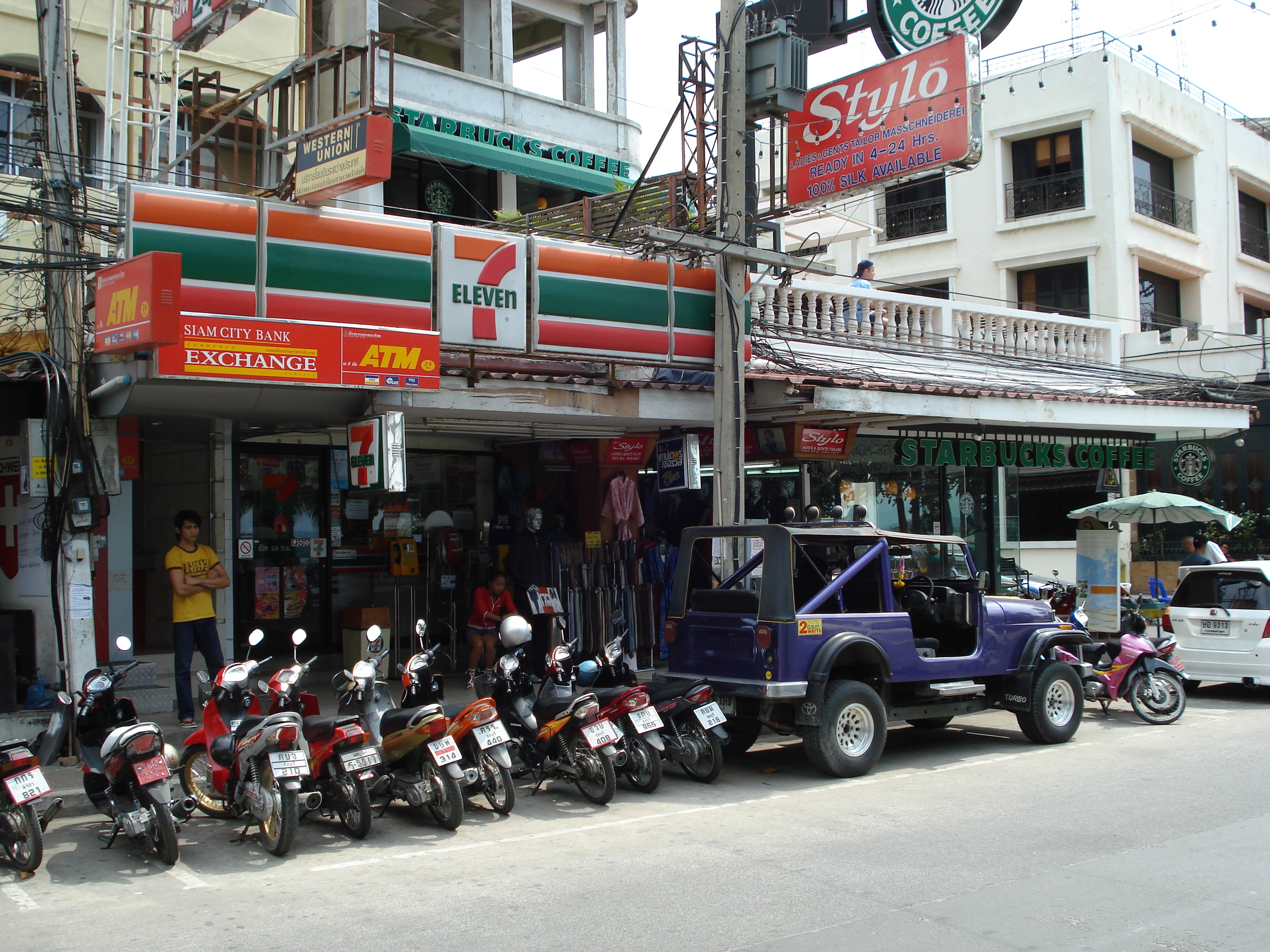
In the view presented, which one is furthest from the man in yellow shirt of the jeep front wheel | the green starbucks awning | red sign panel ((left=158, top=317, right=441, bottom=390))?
the green starbucks awning

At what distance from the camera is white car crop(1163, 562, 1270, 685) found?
12.4 metres

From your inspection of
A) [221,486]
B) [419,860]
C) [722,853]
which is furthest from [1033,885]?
[221,486]

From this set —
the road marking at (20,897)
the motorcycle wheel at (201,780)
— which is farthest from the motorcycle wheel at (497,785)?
the road marking at (20,897)

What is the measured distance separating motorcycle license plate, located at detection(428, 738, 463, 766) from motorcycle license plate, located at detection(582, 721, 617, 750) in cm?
101

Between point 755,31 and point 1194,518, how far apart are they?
10.5 m

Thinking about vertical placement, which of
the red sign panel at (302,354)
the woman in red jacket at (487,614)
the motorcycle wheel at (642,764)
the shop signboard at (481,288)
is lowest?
the motorcycle wheel at (642,764)

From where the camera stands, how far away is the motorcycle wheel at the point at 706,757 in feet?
28.5

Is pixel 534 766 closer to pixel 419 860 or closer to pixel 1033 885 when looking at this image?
pixel 419 860

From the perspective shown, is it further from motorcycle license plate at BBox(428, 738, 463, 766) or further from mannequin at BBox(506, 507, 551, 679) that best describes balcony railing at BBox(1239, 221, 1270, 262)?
motorcycle license plate at BBox(428, 738, 463, 766)

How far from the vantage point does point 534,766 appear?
841 cm

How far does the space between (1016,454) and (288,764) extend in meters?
12.5

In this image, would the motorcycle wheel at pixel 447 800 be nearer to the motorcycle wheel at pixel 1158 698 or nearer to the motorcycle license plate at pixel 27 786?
the motorcycle license plate at pixel 27 786

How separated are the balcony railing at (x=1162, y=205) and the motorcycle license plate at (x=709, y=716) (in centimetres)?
2138

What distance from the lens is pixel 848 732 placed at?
892 cm
